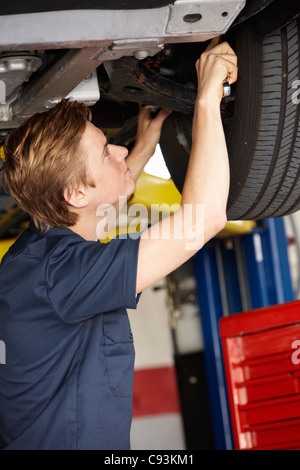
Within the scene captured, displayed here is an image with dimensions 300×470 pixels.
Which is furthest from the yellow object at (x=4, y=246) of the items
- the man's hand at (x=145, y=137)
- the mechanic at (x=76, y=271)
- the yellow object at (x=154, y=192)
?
the mechanic at (x=76, y=271)

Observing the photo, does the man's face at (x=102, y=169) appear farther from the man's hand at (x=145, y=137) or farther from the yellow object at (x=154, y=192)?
the yellow object at (x=154, y=192)

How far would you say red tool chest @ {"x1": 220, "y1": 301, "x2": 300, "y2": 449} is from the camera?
1.91 meters

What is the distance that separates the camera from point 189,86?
5.67 feet

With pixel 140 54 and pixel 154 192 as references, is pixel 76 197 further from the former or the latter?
pixel 154 192

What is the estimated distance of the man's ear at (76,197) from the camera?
1435 mm

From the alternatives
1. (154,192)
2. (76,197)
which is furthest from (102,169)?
(154,192)

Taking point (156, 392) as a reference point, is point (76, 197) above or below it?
above

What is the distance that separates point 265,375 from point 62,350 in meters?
0.85

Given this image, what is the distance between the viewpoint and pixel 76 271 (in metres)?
1.30

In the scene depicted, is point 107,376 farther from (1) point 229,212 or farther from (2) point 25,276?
(1) point 229,212

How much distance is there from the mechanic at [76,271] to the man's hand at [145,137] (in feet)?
1.29
